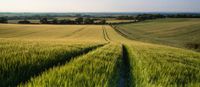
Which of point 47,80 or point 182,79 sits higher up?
point 47,80

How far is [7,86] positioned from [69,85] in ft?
3.35

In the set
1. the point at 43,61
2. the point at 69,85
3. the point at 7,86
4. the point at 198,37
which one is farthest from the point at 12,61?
the point at 198,37

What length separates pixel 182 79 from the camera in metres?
6.60

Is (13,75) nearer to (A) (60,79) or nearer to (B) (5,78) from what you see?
(B) (5,78)

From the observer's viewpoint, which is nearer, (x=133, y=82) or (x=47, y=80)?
(x=47, y=80)

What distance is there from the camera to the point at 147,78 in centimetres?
604

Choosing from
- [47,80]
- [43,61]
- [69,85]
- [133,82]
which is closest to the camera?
[69,85]

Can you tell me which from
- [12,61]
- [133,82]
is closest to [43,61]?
[12,61]

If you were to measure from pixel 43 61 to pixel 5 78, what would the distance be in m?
2.31

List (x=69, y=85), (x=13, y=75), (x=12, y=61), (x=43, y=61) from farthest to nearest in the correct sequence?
(x=43, y=61) → (x=12, y=61) → (x=13, y=75) → (x=69, y=85)

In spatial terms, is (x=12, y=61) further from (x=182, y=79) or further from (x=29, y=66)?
(x=182, y=79)

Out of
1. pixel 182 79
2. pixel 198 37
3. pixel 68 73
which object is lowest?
pixel 198 37

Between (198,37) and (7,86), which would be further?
(198,37)

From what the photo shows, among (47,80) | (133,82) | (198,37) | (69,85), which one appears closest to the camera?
(69,85)
